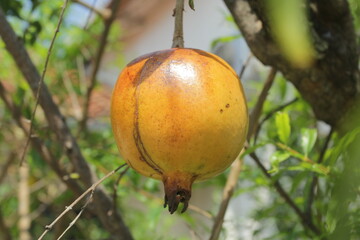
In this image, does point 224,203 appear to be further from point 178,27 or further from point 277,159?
point 178,27

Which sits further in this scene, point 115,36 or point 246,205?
point 246,205

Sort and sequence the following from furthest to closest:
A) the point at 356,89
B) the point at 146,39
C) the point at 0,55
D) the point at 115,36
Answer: the point at 146,39 → the point at 115,36 → the point at 0,55 → the point at 356,89

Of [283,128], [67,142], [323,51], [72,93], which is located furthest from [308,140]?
[72,93]

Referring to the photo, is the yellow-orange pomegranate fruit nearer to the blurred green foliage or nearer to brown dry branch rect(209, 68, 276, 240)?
the blurred green foliage

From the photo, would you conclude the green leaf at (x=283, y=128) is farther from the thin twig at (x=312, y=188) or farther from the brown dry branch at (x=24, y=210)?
the brown dry branch at (x=24, y=210)

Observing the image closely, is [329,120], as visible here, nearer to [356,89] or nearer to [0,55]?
[356,89]

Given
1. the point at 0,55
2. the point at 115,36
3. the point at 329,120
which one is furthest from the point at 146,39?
the point at 329,120
